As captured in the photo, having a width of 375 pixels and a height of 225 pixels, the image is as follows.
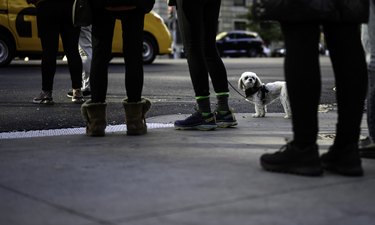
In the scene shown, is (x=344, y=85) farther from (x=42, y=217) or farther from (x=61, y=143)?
(x=61, y=143)

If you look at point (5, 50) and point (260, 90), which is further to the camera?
point (5, 50)

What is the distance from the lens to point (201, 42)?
4938 millimetres

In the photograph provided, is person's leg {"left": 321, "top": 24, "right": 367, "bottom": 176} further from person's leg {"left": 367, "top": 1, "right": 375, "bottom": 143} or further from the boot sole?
person's leg {"left": 367, "top": 1, "right": 375, "bottom": 143}

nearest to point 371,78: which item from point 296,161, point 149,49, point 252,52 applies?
point 296,161

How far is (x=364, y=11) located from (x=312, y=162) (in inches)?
32.6

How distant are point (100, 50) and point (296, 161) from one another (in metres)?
1.97

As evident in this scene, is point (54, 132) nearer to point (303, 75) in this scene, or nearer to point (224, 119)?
point (224, 119)

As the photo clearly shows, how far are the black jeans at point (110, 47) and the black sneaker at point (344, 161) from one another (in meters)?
1.85

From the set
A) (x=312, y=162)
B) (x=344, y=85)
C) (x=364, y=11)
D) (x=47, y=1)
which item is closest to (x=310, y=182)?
(x=312, y=162)

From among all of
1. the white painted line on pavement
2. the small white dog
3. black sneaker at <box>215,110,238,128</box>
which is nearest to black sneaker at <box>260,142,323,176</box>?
black sneaker at <box>215,110,238,128</box>

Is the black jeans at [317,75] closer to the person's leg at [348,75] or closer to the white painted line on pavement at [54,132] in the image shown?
the person's leg at [348,75]

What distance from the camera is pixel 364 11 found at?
3.39 metres

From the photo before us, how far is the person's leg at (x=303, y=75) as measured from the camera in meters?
3.28

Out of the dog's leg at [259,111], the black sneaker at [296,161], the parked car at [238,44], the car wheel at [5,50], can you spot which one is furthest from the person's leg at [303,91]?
the parked car at [238,44]
